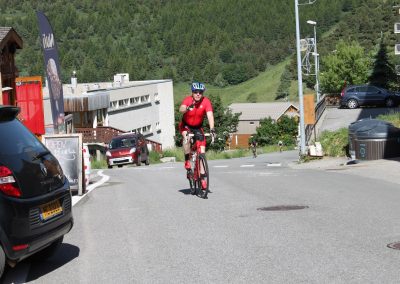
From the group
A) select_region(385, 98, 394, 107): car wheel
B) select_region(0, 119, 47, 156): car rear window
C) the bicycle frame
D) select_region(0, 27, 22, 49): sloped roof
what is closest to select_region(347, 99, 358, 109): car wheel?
select_region(385, 98, 394, 107): car wheel

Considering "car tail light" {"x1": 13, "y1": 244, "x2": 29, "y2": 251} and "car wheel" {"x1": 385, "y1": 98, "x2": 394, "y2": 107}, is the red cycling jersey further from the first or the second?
"car wheel" {"x1": 385, "y1": 98, "x2": 394, "y2": 107}

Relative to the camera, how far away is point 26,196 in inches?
255

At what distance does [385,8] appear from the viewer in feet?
514

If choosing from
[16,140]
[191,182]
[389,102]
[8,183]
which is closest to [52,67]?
[191,182]

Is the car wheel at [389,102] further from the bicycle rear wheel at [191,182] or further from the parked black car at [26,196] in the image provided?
the parked black car at [26,196]

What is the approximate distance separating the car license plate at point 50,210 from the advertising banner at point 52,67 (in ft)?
37.7

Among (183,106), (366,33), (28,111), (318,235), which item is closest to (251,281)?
(318,235)

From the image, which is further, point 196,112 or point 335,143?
point 335,143

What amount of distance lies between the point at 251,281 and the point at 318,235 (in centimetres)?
211

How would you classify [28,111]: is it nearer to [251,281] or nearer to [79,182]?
[79,182]

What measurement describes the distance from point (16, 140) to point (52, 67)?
12.2 meters

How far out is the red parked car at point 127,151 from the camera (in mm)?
35688

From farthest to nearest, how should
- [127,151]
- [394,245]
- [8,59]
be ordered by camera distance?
[8,59] → [127,151] → [394,245]

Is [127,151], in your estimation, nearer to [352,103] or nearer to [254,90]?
[352,103]
